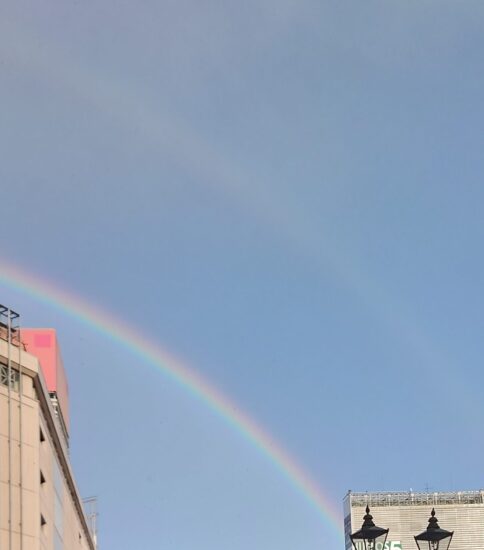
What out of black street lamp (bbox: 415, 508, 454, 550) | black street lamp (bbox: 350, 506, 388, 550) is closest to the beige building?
black street lamp (bbox: 350, 506, 388, 550)

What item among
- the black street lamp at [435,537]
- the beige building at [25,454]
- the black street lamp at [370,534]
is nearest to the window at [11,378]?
the beige building at [25,454]

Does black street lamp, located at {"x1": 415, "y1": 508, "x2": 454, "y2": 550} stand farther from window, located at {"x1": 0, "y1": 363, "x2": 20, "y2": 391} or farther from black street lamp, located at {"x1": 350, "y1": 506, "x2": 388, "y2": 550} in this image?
window, located at {"x1": 0, "y1": 363, "x2": 20, "y2": 391}

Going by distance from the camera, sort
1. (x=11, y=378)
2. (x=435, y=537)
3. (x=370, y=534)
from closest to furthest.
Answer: (x=435, y=537), (x=370, y=534), (x=11, y=378)

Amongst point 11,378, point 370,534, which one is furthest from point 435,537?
point 11,378

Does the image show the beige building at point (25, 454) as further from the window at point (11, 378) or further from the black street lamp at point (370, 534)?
the black street lamp at point (370, 534)

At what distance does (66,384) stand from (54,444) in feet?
93.7

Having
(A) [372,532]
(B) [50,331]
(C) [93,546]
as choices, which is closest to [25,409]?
(B) [50,331]

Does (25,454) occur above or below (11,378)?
below

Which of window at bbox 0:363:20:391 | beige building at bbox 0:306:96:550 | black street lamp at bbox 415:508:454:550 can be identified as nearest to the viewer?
black street lamp at bbox 415:508:454:550

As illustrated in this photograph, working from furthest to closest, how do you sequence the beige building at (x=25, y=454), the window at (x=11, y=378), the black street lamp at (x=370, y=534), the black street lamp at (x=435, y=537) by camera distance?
the window at (x=11, y=378), the beige building at (x=25, y=454), the black street lamp at (x=370, y=534), the black street lamp at (x=435, y=537)

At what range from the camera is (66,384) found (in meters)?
114

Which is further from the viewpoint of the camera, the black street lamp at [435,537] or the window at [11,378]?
the window at [11,378]

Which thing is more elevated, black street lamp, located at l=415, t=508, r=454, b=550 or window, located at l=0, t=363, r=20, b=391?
window, located at l=0, t=363, r=20, b=391

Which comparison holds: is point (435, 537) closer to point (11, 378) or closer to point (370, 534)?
point (370, 534)
